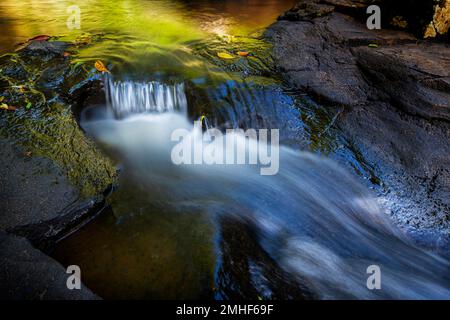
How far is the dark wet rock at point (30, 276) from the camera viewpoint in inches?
84.0

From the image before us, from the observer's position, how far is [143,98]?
5117 mm

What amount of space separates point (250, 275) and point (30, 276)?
5.66ft

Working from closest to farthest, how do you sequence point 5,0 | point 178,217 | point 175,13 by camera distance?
point 178,217 < point 175,13 < point 5,0

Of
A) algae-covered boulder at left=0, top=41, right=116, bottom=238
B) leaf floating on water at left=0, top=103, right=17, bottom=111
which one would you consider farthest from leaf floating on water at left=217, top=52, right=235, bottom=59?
leaf floating on water at left=0, top=103, right=17, bottom=111

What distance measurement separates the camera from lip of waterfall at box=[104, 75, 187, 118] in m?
5.07

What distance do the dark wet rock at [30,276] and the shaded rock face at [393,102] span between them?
353cm

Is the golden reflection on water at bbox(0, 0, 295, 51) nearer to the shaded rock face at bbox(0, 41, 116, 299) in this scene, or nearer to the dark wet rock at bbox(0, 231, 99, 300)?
the shaded rock face at bbox(0, 41, 116, 299)

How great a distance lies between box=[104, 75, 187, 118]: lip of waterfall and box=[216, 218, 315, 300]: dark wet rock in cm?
280

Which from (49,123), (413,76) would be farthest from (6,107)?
(413,76)

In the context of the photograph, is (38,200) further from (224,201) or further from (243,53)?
(243,53)
